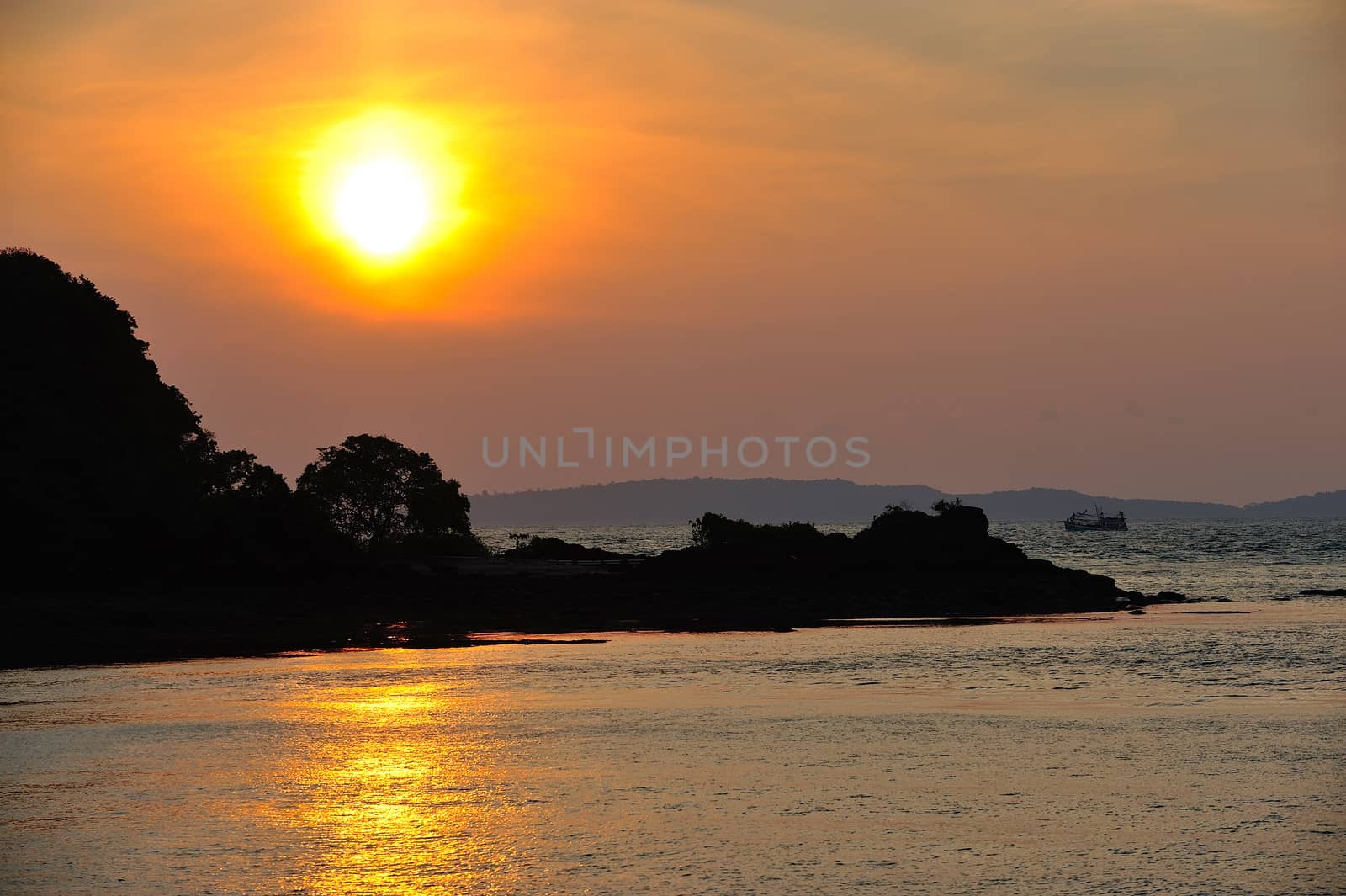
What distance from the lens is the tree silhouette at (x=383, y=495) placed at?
8794cm

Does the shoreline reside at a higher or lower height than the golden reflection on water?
higher

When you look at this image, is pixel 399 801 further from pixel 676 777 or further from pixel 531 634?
pixel 531 634

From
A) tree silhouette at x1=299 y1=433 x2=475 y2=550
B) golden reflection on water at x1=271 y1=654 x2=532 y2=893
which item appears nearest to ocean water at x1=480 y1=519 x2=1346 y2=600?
tree silhouette at x1=299 y1=433 x2=475 y2=550

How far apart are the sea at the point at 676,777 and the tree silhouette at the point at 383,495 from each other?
5339 centimetres

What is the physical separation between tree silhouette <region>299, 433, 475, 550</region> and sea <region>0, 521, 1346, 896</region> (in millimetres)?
53392

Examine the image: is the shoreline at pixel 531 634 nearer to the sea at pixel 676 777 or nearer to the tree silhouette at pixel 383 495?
the sea at pixel 676 777

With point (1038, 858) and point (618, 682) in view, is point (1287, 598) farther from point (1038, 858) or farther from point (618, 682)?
point (1038, 858)

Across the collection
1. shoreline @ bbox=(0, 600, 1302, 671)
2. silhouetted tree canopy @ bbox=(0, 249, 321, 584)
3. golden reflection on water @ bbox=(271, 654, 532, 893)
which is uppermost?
silhouetted tree canopy @ bbox=(0, 249, 321, 584)

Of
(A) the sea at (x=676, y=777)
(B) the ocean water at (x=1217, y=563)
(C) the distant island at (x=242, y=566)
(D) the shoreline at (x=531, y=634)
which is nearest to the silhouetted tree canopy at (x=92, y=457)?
(C) the distant island at (x=242, y=566)

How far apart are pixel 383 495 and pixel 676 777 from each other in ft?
240

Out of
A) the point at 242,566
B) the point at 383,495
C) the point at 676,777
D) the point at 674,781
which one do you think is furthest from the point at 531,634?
the point at 383,495

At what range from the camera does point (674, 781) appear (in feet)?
58.5

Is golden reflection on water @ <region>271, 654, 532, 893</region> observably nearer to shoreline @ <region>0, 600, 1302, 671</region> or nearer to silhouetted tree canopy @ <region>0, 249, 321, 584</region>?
shoreline @ <region>0, 600, 1302, 671</region>

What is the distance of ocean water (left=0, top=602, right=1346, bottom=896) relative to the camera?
520 inches
